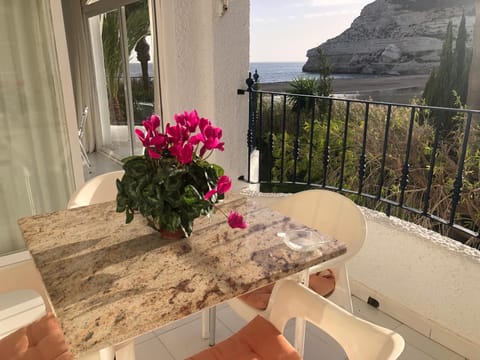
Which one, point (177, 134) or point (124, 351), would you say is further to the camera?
point (177, 134)

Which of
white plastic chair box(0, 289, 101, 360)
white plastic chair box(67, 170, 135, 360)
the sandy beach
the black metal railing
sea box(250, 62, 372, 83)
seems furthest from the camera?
the sandy beach

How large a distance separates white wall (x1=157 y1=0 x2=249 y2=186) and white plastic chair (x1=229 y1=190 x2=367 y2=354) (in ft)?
3.69

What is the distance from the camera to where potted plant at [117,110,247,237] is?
42.4 inches

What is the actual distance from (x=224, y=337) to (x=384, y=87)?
6.22m

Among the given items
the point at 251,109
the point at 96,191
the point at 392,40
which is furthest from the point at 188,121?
the point at 392,40

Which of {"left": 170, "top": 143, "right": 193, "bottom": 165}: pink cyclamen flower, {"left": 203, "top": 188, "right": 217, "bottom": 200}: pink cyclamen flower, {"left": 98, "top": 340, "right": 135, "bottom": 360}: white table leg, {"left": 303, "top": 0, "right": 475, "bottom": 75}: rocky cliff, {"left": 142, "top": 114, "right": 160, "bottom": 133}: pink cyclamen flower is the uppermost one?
Answer: {"left": 303, "top": 0, "right": 475, "bottom": 75}: rocky cliff

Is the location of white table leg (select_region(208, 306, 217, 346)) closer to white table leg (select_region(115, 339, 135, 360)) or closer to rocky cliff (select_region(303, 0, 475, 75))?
white table leg (select_region(115, 339, 135, 360))

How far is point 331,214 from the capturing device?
1.68 m

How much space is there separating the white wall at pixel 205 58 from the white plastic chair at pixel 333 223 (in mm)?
1124

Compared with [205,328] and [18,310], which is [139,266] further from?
[205,328]

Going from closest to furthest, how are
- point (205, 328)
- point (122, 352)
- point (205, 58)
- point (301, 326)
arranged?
1. point (122, 352)
2. point (301, 326)
3. point (205, 328)
4. point (205, 58)

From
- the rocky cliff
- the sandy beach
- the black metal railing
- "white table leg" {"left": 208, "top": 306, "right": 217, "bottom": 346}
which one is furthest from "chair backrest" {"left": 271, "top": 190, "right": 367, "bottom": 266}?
the rocky cliff

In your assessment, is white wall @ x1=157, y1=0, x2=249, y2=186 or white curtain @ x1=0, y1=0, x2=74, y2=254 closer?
white curtain @ x1=0, y1=0, x2=74, y2=254

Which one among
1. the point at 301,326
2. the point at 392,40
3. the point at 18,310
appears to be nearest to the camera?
the point at 301,326
